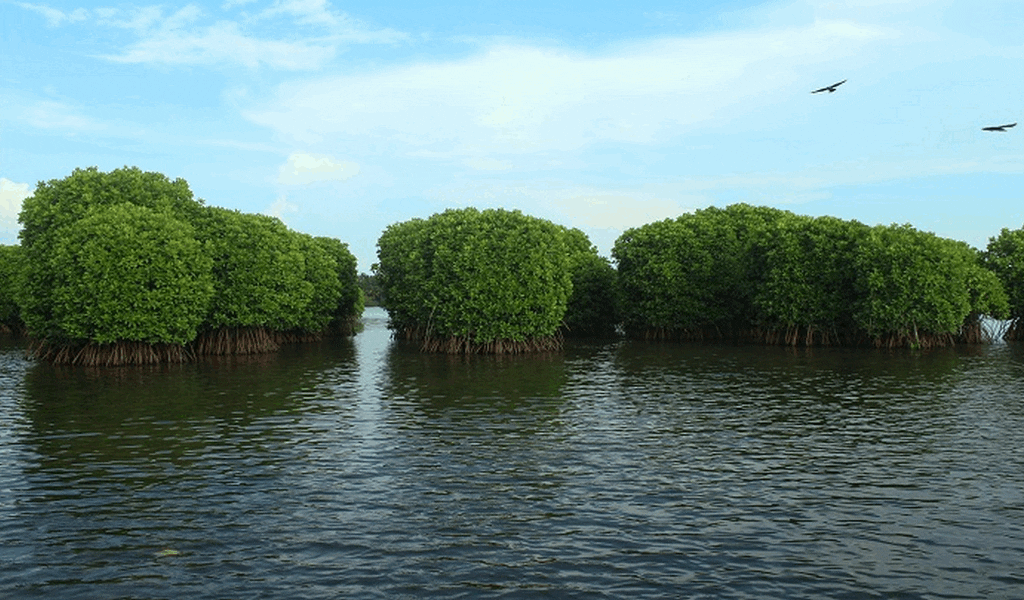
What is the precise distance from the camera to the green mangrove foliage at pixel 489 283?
69812 millimetres

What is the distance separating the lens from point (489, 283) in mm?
69562

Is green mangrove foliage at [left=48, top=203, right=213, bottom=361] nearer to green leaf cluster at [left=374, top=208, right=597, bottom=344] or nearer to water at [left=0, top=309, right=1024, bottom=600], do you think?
water at [left=0, top=309, right=1024, bottom=600]

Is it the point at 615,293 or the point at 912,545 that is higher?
the point at 615,293

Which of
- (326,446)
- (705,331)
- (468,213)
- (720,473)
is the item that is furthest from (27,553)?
(705,331)

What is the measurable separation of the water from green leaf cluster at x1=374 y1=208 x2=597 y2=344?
2518 cm

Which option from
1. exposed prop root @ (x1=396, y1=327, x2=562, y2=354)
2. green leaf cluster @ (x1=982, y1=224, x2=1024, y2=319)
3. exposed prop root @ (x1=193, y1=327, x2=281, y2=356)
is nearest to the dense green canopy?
exposed prop root @ (x1=193, y1=327, x2=281, y2=356)

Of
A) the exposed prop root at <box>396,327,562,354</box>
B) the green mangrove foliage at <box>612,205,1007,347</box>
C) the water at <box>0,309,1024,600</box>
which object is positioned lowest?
the water at <box>0,309,1024,600</box>

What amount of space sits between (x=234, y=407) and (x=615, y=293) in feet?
210

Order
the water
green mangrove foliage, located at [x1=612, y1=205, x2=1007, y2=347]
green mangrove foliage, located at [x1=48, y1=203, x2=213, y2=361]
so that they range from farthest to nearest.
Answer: green mangrove foliage, located at [x1=612, y1=205, x2=1007, y2=347]
green mangrove foliage, located at [x1=48, y1=203, x2=213, y2=361]
the water

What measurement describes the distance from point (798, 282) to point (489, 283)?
31665 millimetres

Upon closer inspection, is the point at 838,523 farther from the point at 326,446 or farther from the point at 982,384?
the point at 982,384

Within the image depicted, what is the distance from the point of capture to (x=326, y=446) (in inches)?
1139

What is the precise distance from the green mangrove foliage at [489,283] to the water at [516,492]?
25.3m

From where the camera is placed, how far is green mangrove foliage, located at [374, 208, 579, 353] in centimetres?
6981
